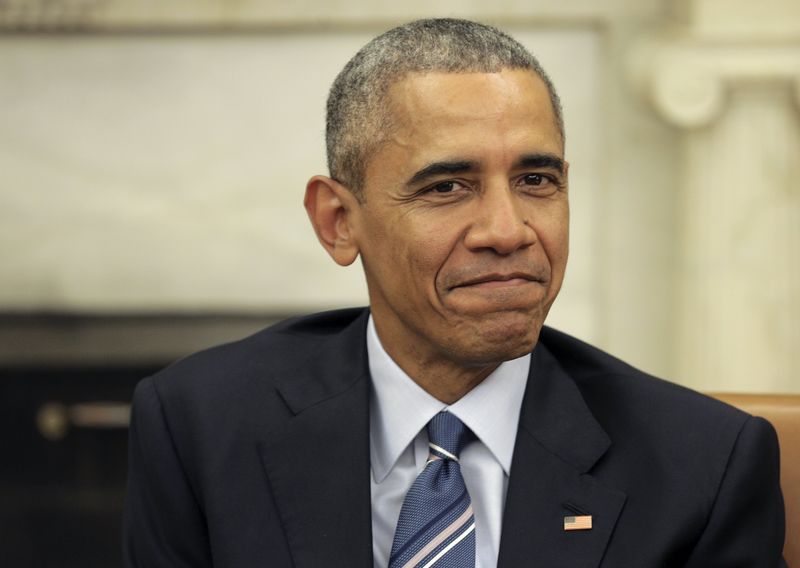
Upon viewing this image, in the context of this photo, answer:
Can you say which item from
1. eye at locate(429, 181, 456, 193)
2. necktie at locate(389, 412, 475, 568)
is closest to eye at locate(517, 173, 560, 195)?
eye at locate(429, 181, 456, 193)

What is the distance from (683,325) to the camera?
4.39 m

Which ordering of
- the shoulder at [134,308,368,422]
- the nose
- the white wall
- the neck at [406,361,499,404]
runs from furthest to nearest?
the white wall, the shoulder at [134,308,368,422], the neck at [406,361,499,404], the nose

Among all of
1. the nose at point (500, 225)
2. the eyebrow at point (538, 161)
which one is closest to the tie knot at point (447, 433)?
the nose at point (500, 225)

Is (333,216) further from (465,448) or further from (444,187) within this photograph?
(465,448)

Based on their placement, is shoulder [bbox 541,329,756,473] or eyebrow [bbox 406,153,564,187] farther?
shoulder [bbox 541,329,756,473]

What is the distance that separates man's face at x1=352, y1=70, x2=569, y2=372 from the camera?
6.69 feet

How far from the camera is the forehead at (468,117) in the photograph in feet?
6.70

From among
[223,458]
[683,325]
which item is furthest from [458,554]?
[683,325]

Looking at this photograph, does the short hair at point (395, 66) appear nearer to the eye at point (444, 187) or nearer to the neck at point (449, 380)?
the eye at point (444, 187)

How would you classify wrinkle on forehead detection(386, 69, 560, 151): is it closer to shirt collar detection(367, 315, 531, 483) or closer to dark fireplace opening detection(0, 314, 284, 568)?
shirt collar detection(367, 315, 531, 483)

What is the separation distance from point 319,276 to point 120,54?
1000mm

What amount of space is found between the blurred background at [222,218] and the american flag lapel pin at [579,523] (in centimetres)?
228

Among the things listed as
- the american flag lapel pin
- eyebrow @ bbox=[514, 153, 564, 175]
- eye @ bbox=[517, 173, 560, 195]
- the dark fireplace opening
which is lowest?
the dark fireplace opening

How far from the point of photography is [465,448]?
2229 millimetres
